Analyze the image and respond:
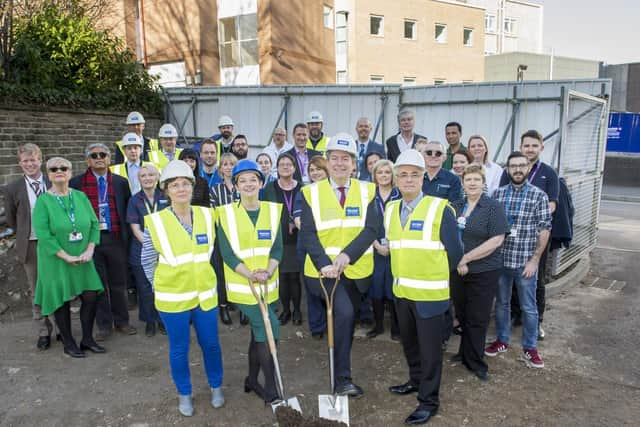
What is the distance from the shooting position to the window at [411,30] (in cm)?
3058

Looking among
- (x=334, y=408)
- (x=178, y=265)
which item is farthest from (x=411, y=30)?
(x=334, y=408)

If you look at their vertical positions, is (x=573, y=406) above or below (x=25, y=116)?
below

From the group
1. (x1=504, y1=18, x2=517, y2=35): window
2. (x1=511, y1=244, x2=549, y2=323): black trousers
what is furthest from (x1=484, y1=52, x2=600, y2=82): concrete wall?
(x1=511, y1=244, x2=549, y2=323): black trousers

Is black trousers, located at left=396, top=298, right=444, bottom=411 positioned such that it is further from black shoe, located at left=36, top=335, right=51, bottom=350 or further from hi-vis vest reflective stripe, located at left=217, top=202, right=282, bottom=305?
black shoe, located at left=36, top=335, right=51, bottom=350

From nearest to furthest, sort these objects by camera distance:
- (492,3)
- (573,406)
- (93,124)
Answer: (573,406), (93,124), (492,3)

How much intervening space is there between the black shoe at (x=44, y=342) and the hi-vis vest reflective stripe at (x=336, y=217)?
3.31 meters

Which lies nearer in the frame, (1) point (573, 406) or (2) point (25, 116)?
(1) point (573, 406)

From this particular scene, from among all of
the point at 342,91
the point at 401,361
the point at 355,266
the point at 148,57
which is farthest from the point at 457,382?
the point at 148,57

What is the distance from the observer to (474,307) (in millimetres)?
4297

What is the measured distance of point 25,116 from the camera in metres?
9.61

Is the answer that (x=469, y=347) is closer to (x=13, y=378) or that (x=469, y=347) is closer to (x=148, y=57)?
(x=13, y=378)

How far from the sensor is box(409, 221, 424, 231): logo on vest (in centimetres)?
360

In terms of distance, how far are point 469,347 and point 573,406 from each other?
0.91 meters

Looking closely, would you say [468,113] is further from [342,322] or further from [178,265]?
[178,265]
